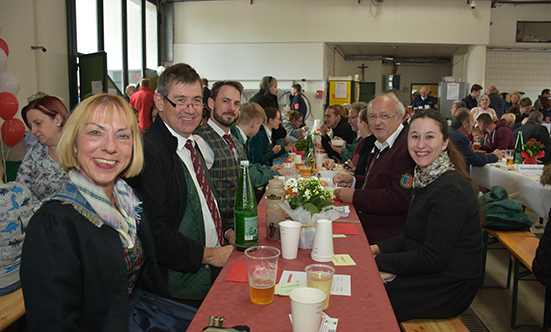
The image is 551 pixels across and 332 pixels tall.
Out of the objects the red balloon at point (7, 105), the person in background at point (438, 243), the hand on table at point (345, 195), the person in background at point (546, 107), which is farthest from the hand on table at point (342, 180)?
the person in background at point (546, 107)

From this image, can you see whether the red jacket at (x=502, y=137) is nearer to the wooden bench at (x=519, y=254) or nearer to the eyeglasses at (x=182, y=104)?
the wooden bench at (x=519, y=254)

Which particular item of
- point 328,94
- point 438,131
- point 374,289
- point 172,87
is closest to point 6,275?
point 172,87

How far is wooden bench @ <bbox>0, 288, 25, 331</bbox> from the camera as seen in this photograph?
170cm

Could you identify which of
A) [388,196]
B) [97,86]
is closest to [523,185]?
[388,196]

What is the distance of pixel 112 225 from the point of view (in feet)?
4.08

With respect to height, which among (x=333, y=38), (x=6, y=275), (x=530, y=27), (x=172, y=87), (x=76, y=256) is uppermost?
(x=530, y=27)

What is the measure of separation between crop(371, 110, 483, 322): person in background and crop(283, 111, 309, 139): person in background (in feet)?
16.4

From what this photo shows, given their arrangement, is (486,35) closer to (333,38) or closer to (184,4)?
(333,38)

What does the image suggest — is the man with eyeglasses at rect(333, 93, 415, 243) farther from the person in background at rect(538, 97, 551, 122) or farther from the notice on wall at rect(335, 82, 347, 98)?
the notice on wall at rect(335, 82, 347, 98)

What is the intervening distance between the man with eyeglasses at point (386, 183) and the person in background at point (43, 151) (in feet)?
6.95

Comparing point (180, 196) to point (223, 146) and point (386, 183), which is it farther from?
point (386, 183)

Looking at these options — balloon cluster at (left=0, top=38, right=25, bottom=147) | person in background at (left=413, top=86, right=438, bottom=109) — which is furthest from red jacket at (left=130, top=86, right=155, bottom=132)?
person in background at (left=413, top=86, right=438, bottom=109)

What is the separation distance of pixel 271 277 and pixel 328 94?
9931 mm

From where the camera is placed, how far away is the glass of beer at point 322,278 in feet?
3.93
